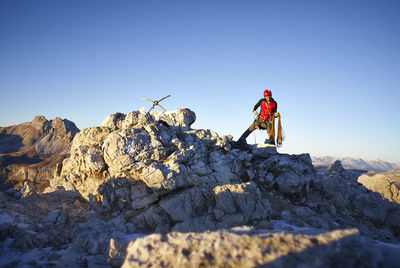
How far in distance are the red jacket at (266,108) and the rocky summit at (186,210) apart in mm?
2742

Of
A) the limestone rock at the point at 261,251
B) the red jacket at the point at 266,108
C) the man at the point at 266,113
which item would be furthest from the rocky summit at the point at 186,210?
the red jacket at the point at 266,108

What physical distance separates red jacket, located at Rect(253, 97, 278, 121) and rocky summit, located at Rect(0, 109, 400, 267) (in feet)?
8.99

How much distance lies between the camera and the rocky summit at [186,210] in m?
3.71

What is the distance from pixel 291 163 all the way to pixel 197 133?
295 inches

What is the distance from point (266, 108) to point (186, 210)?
9428mm

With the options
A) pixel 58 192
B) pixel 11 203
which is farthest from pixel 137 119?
pixel 11 203

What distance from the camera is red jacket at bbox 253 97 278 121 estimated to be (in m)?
14.3

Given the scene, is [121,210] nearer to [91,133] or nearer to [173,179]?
[173,179]

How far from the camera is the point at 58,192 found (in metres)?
13.3

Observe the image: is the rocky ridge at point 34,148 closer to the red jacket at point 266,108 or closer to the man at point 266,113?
the man at point 266,113

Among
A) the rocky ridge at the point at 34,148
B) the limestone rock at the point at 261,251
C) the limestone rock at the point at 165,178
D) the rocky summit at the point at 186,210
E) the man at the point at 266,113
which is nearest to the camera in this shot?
the limestone rock at the point at 261,251

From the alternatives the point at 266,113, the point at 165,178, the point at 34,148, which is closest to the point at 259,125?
the point at 266,113

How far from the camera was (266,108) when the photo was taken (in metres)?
14.6

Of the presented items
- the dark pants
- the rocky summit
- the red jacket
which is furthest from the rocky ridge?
the red jacket
